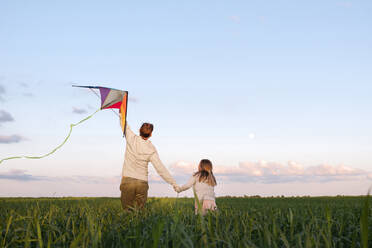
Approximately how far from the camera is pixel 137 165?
979 centimetres

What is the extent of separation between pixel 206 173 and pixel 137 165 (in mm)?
2064

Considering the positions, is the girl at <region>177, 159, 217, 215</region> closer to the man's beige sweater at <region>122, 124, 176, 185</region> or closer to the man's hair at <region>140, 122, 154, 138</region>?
the man's beige sweater at <region>122, 124, 176, 185</region>

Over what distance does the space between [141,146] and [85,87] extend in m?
2.15

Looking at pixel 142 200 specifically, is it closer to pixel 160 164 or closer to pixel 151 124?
pixel 160 164

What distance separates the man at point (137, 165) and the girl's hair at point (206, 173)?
1.42 m

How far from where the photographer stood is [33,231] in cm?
462

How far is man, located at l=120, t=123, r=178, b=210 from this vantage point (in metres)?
9.59

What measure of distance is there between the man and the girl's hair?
4.65 ft

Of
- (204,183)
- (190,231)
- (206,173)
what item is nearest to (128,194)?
(204,183)

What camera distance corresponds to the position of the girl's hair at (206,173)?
10359 millimetres

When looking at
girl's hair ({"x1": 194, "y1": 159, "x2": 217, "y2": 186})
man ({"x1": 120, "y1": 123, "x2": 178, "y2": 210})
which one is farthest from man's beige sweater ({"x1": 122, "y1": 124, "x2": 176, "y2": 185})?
girl's hair ({"x1": 194, "y1": 159, "x2": 217, "y2": 186})

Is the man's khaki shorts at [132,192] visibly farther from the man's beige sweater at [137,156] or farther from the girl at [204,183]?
the girl at [204,183]

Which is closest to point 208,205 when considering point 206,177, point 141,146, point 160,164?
point 206,177

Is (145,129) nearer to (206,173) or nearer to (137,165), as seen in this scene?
(137,165)
